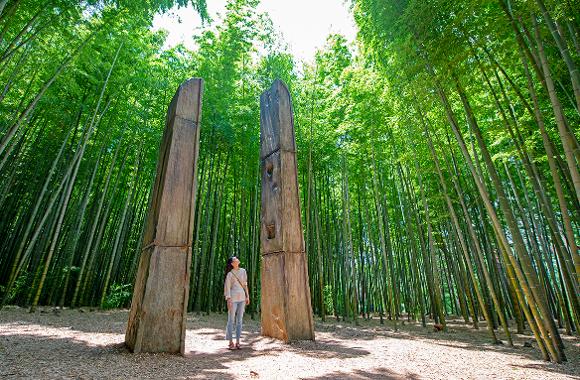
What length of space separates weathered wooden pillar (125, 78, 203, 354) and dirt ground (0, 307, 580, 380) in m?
0.18

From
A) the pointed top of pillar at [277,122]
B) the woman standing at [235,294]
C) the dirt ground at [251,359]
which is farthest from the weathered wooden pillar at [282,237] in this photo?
the woman standing at [235,294]

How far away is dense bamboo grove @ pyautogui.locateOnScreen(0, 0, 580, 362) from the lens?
12.3 ft

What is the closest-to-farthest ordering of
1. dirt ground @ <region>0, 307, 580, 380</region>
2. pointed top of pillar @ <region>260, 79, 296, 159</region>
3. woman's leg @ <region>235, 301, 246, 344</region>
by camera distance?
dirt ground @ <region>0, 307, 580, 380</region>, woman's leg @ <region>235, 301, 246, 344</region>, pointed top of pillar @ <region>260, 79, 296, 159</region>

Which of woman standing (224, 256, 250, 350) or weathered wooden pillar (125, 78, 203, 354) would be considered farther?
woman standing (224, 256, 250, 350)

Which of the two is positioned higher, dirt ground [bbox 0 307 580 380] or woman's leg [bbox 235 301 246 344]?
woman's leg [bbox 235 301 246 344]

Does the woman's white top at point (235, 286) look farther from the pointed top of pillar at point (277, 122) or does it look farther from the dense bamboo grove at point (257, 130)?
the dense bamboo grove at point (257, 130)

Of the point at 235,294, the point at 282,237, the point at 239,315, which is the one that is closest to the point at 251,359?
the point at 239,315

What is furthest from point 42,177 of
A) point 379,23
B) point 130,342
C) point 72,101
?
point 379,23

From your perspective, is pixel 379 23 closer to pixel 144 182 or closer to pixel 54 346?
pixel 54 346

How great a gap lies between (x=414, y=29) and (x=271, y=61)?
13.6ft

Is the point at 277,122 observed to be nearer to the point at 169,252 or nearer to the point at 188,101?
the point at 188,101

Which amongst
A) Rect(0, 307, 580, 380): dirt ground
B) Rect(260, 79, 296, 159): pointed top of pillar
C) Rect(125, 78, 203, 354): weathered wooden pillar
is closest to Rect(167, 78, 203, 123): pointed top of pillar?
Rect(125, 78, 203, 354): weathered wooden pillar

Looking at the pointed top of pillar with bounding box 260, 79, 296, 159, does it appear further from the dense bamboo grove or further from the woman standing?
the woman standing

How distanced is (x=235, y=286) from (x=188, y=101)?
6.50 feet
